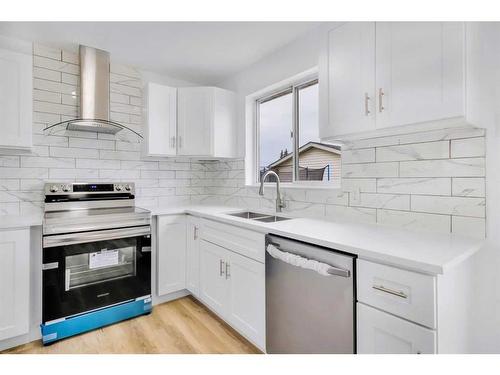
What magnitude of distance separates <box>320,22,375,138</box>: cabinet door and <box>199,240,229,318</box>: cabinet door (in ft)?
4.15

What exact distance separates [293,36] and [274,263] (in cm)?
186

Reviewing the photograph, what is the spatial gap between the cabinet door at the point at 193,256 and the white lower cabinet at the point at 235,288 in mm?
84

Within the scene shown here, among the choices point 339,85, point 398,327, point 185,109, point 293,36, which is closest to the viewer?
point 398,327

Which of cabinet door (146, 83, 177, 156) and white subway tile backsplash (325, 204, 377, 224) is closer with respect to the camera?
white subway tile backsplash (325, 204, 377, 224)

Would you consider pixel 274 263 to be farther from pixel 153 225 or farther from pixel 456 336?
pixel 153 225

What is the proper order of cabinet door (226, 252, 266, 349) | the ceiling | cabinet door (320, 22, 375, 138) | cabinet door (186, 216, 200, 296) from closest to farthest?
1. cabinet door (320, 22, 375, 138)
2. cabinet door (226, 252, 266, 349)
3. the ceiling
4. cabinet door (186, 216, 200, 296)

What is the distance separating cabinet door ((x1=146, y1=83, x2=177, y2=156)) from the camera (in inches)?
107

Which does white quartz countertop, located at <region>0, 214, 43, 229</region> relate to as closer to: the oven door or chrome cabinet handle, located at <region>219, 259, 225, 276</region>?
the oven door

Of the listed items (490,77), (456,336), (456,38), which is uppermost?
(456,38)

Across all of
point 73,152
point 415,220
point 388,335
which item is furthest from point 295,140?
point 73,152

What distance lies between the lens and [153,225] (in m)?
2.49

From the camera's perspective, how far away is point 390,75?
1.39 m

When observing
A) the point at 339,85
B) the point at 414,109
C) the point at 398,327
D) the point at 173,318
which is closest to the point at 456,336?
the point at 398,327

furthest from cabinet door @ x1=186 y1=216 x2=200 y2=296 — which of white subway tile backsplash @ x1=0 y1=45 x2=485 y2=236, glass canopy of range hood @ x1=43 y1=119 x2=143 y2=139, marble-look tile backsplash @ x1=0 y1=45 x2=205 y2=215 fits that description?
glass canopy of range hood @ x1=43 y1=119 x2=143 y2=139
